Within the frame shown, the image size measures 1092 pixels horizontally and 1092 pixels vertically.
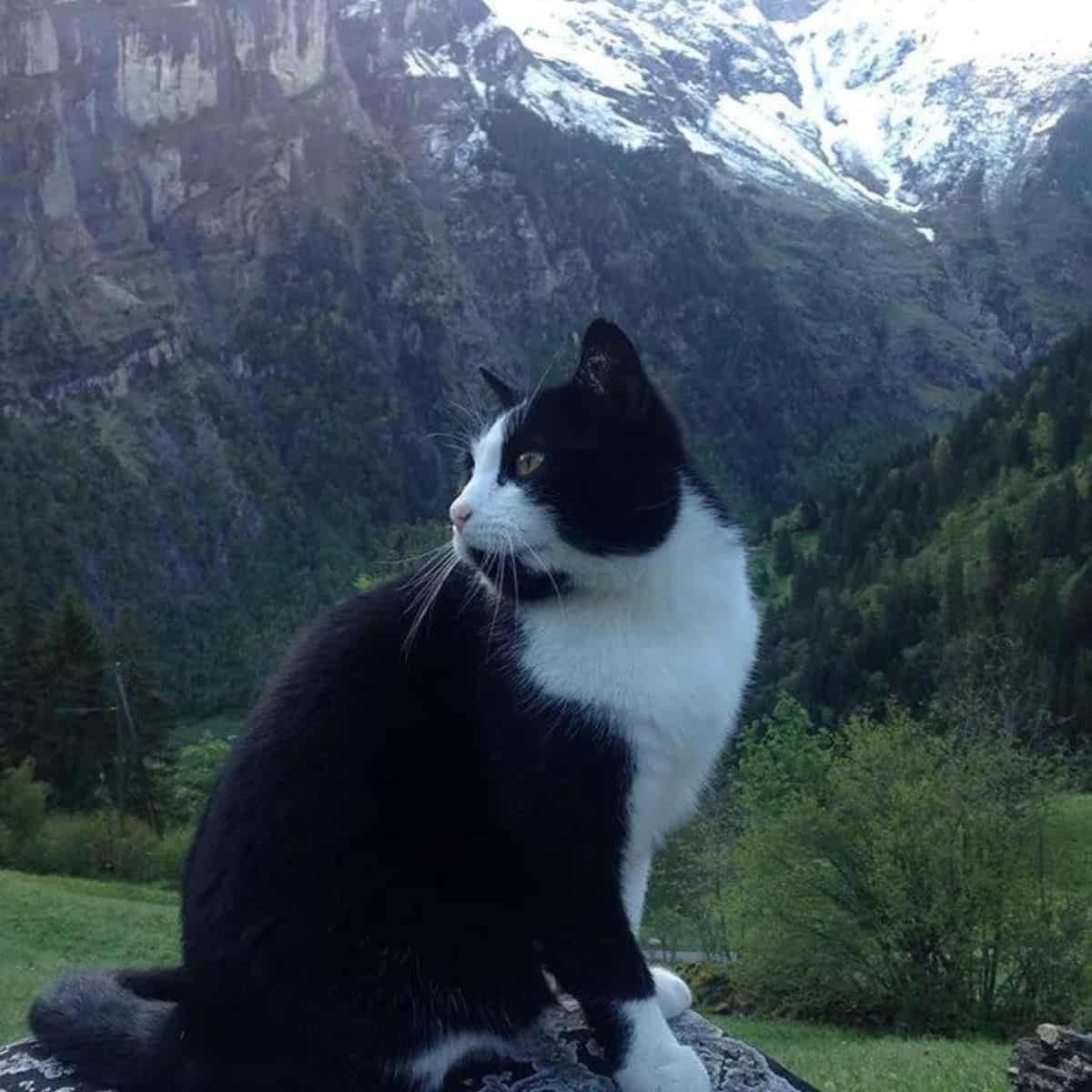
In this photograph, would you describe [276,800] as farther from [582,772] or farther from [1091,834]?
[1091,834]

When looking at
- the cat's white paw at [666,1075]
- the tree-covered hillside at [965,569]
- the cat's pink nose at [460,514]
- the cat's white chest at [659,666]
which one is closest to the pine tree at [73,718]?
the tree-covered hillside at [965,569]

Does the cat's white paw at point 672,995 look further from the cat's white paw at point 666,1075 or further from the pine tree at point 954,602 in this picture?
the pine tree at point 954,602

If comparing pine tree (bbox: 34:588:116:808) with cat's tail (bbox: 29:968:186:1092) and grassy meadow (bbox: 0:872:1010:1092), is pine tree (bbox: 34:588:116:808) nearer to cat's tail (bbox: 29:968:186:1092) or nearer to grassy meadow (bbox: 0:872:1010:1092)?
grassy meadow (bbox: 0:872:1010:1092)

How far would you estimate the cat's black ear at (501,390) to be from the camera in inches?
209

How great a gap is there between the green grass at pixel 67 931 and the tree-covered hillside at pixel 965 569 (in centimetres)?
4304

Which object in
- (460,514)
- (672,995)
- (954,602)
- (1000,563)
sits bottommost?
(954,602)

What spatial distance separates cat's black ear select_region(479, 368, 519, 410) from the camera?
5307mm

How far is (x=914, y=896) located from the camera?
25.5 metres

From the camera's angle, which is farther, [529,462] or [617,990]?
[529,462]

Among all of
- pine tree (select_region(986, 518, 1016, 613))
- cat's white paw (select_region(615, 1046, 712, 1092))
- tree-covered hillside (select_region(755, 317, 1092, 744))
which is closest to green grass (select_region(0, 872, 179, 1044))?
cat's white paw (select_region(615, 1046, 712, 1092))

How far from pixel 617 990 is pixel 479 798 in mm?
760

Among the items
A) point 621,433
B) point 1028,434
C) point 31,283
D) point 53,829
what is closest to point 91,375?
point 31,283

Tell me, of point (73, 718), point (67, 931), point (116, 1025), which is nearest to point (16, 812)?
point (73, 718)

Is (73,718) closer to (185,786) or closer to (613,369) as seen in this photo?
(185,786)
